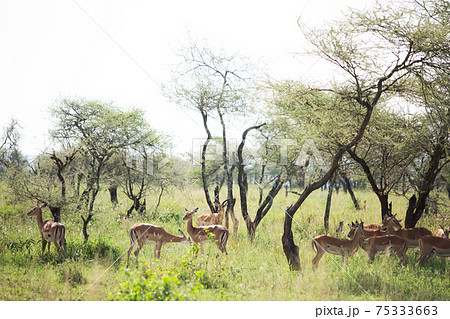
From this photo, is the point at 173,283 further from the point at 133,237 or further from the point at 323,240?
the point at 323,240

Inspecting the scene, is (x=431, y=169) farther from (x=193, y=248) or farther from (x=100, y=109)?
(x=100, y=109)

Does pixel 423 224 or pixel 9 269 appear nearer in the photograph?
Result: pixel 9 269

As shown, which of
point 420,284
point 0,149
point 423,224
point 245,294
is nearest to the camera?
point 245,294

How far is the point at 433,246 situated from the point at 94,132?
876 centimetres

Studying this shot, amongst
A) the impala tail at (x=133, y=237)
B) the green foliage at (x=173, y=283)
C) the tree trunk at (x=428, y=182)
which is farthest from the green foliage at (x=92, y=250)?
the tree trunk at (x=428, y=182)

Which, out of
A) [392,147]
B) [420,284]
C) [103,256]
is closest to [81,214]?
[103,256]

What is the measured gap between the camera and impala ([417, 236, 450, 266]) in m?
6.81

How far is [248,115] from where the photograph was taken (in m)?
12.0

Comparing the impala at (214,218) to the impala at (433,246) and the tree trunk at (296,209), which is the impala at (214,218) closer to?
the tree trunk at (296,209)

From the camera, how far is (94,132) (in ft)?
31.9

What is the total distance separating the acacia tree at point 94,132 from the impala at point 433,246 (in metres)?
7.45

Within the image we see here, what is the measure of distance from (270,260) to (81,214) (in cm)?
473

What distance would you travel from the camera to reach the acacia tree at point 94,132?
352 inches

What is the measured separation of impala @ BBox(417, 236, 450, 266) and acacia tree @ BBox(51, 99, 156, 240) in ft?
24.4
